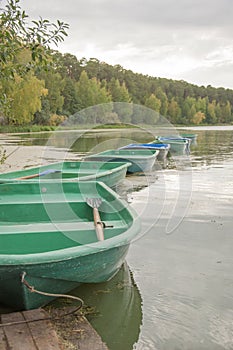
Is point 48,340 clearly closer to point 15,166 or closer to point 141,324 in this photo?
point 141,324

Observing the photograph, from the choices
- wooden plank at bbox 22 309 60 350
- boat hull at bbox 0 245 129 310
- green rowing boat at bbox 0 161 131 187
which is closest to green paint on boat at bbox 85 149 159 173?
green rowing boat at bbox 0 161 131 187

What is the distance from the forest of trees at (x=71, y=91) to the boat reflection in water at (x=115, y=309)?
2.04 metres

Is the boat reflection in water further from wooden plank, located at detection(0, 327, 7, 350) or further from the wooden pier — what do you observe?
wooden plank, located at detection(0, 327, 7, 350)

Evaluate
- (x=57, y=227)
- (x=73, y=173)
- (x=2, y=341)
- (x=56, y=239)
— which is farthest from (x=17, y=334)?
(x=73, y=173)

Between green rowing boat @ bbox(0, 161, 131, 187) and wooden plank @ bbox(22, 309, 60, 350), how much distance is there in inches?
144

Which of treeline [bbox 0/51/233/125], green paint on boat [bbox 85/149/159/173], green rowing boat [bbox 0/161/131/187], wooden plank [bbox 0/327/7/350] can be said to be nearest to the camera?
wooden plank [bbox 0/327/7/350]

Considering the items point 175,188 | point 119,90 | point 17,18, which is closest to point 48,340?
point 17,18

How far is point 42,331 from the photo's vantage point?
301 centimetres

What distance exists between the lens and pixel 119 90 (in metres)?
65.1

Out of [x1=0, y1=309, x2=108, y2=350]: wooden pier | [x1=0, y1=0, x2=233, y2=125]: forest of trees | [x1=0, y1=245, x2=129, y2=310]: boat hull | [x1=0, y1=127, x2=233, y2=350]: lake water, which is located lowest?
[x1=0, y1=127, x2=233, y2=350]: lake water

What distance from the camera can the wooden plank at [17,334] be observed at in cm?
280

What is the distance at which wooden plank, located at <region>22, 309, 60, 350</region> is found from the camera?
2.83 meters

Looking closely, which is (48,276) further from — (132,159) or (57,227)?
(132,159)

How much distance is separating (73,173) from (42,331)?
538 cm
